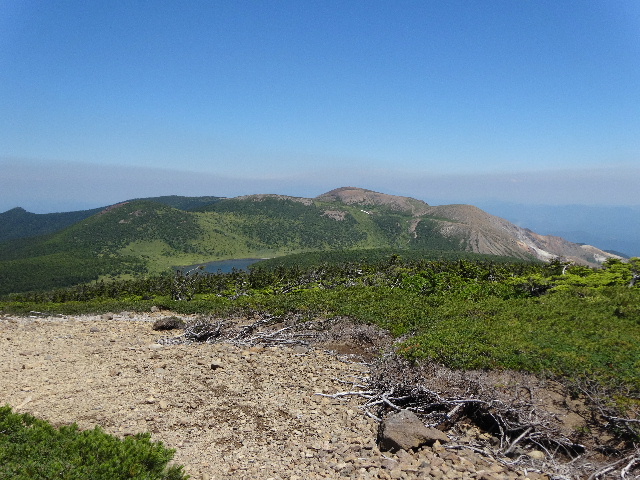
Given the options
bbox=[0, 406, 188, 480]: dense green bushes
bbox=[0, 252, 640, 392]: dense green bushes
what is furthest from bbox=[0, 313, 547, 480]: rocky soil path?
bbox=[0, 252, 640, 392]: dense green bushes

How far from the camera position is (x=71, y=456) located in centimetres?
446

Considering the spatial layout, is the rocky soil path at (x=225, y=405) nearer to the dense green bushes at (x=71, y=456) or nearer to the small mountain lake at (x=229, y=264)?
the dense green bushes at (x=71, y=456)

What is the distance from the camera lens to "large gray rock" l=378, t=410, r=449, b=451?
20.1ft

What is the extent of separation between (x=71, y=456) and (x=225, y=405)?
11.1ft

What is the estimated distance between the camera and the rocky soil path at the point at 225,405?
574 cm

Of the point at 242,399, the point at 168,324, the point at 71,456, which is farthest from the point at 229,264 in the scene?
the point at 71,456

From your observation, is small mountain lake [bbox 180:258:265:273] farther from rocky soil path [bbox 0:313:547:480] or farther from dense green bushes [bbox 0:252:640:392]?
rocky soil path [bbox 0:313:547:480]

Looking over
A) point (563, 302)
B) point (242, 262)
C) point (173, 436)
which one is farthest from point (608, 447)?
point (242, 262)

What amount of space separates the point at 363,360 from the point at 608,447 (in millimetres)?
5360

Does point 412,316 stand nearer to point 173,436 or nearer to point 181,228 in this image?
point 173,436

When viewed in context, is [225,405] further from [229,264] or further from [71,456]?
[229,264]

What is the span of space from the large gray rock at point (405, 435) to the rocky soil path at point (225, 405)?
0.15 meters

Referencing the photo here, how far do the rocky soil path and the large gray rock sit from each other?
0.15m

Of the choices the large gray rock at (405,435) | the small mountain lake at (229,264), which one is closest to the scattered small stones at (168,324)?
the large gray rock at (405,435)
